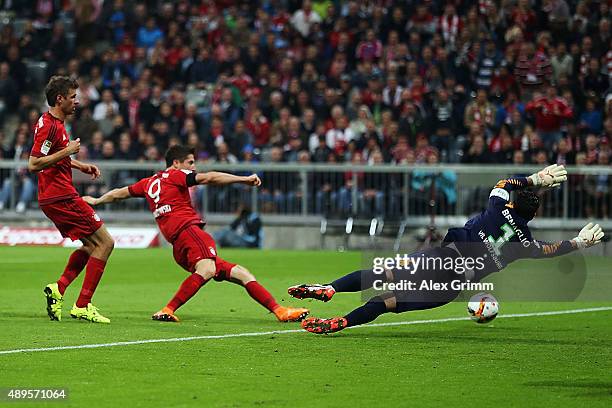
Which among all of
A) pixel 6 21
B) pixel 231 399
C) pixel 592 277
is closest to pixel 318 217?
pixel 592 277

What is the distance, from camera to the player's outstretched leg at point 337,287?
452 inches

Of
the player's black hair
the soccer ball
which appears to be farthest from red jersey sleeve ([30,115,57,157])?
the player's black hair

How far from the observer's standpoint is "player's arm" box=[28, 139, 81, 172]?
11.9 meters

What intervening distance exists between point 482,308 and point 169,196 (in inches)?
127

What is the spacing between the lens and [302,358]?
32.9 feet

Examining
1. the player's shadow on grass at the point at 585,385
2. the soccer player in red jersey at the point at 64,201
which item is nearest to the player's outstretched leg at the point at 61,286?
the soccer player in red jersey at the point at 64,201

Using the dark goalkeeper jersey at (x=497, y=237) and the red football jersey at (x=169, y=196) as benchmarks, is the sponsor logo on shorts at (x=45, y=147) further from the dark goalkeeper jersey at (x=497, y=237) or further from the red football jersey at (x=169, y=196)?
the dark goalkeeper jersey at (x=497, y=237)

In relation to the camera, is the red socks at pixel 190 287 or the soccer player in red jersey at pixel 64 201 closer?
the soccer player in red jersey at pixel 64 201

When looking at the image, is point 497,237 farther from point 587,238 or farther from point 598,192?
point 598,192

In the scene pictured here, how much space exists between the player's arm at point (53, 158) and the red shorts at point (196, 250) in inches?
56.6

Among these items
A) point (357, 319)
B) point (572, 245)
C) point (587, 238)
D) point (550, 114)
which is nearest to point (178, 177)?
point (357, 319)

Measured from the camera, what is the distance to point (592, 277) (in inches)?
719

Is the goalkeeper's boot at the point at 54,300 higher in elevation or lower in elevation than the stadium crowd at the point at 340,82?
lower

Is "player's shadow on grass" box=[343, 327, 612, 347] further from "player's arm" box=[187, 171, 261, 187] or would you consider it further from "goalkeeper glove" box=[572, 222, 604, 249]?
"player's arm" box=[187, 171, 261, 187]
